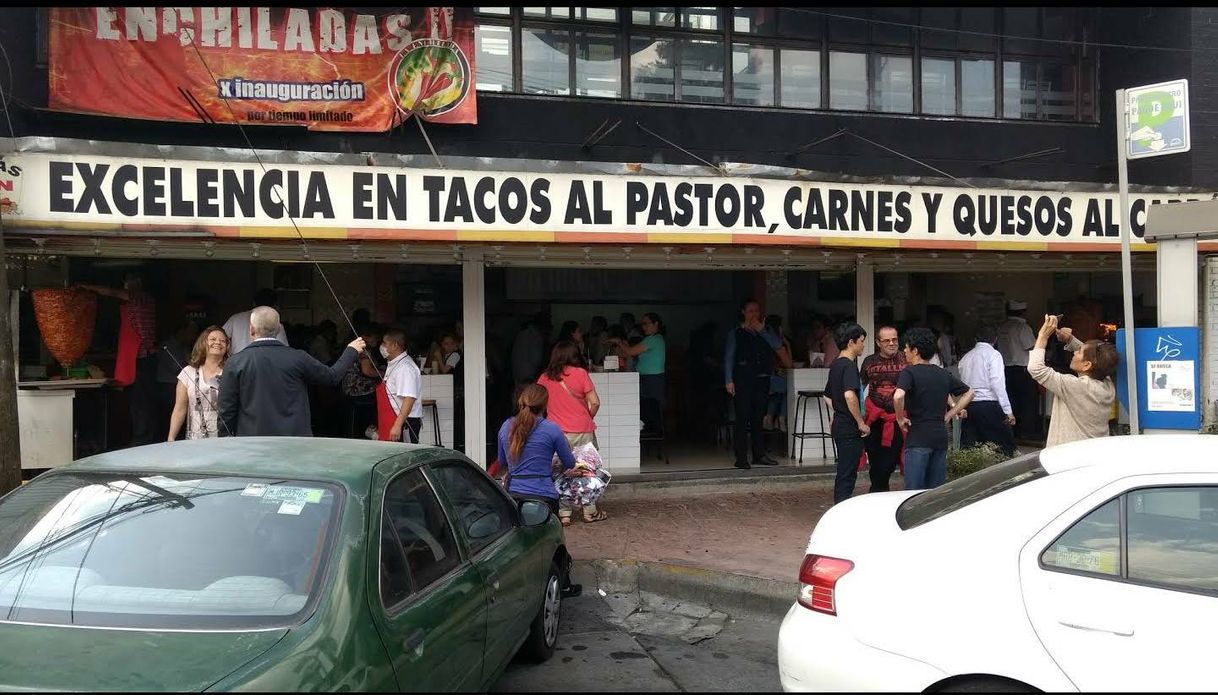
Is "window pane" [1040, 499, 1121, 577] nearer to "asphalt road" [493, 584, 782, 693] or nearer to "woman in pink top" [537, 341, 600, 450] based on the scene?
"asphalt road" [493, 584, 782, 693]

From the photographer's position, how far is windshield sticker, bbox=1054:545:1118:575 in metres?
3.38

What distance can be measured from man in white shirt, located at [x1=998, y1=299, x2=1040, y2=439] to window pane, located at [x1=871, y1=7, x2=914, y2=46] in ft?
12.1

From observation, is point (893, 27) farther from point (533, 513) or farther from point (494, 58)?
point (533, 513)

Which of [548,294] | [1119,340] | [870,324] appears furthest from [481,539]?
[548,294]

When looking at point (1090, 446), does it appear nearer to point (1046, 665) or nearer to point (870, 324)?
point (1046, 665)

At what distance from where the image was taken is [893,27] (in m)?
11.4

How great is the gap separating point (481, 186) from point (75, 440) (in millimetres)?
4651

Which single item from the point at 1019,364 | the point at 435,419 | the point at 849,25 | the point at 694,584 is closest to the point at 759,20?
the point at 849,25

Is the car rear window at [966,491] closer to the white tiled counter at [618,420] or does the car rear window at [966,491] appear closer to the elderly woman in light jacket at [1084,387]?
the elderly woman in light jacket at [1084,387]

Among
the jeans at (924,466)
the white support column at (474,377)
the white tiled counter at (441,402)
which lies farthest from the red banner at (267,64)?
the jeans at (924,466)

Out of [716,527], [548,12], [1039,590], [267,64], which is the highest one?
[548,12]

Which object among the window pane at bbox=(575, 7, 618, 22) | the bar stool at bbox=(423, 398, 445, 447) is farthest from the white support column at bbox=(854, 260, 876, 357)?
the bar stool at bbox=(423, 398, 445, 447)

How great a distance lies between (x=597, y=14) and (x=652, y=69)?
2.91ft

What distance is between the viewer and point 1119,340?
6648 millimetres
